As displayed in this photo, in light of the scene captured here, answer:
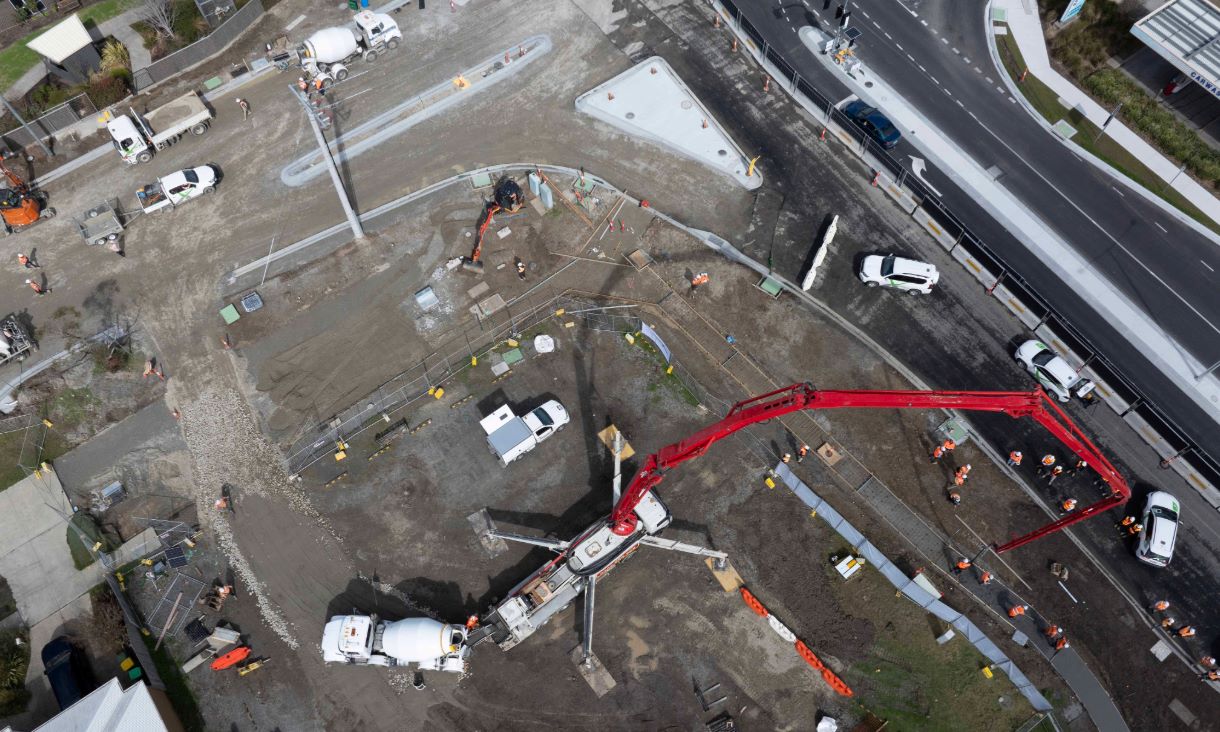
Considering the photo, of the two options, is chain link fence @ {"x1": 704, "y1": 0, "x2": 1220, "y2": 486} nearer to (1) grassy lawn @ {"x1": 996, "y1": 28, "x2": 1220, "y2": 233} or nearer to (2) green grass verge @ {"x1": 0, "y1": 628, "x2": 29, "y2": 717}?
(1) grassy lawn @ {"x1": 996, "y1": 28, "x2": 1220, "y2": 233}

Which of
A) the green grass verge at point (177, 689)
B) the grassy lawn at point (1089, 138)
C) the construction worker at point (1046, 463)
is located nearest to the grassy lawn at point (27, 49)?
the green grass verge at point (177, 689)

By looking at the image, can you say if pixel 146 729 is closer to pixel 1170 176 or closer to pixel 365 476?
pixel 365 476

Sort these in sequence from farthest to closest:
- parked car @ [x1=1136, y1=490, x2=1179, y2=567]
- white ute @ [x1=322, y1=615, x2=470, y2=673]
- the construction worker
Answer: the construction worker, parked car @ [x1=1136, y1=490, x2=1179, y2=567], white ute @ [x1=322, y1=615, x2=470, y2=673]

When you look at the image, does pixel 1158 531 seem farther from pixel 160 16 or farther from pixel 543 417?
pixel 160 16

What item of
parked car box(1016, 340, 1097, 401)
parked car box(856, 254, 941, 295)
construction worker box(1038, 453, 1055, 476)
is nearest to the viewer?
construction worker box(1038, 453, 1055, 476)

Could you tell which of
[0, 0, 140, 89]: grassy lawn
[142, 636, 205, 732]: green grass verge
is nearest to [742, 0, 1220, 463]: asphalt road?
[0, 0, 140, 89]: grassy lawn

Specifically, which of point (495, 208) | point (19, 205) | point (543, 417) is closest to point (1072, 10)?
point (495, 208)
